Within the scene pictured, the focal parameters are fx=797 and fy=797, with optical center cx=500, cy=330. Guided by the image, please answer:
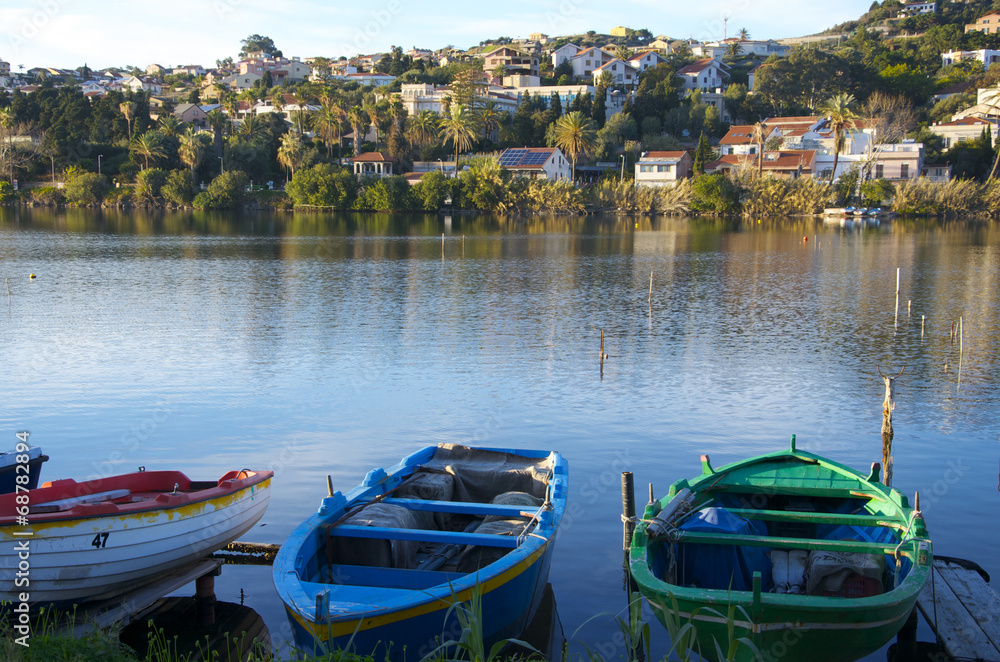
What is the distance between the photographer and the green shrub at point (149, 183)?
11725 centimetres

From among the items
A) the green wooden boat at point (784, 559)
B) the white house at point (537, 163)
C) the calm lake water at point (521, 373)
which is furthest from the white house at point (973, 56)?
the green wooden boat at point (784, 559)

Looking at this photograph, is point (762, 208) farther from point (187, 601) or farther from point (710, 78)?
point (187, 601)

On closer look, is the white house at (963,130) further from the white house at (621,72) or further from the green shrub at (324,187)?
the green shrub at (324,187)

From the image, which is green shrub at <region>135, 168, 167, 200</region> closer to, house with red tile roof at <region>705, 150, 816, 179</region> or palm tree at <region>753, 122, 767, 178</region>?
house with red tile roof at <region>705, 150, 816, 179</region>

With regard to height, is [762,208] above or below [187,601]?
above

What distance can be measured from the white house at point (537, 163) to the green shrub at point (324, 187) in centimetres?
2203

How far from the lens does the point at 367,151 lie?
425 ft

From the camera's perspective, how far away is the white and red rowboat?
9.12 metres

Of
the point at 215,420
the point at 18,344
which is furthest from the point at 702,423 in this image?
the point at 18,344

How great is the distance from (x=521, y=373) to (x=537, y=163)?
89.4 meters

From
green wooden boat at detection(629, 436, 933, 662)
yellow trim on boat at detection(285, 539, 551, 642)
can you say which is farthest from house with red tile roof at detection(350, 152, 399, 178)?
yellow trim on boat at detection(285, 539, 551, 642)

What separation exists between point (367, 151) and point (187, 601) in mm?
124220

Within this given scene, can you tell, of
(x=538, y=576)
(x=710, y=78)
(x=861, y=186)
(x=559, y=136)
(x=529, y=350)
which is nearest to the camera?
(x=538, y=576)

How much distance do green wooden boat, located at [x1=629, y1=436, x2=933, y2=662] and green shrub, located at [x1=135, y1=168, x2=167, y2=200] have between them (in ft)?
398
